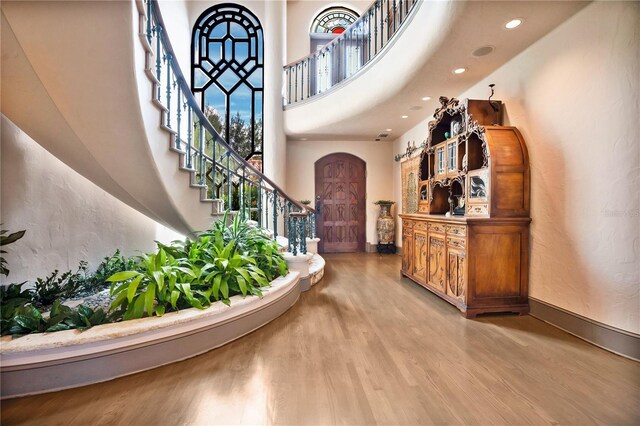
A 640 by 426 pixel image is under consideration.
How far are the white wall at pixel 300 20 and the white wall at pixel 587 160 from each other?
548 centimetres

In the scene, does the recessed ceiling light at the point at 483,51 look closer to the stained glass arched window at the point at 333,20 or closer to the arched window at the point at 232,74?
the arched window at the point at 232,74

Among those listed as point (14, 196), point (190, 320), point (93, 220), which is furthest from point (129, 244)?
point (190, 320)

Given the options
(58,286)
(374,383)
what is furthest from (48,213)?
(374,383)

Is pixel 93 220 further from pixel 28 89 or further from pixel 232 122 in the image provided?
pixel 232 122

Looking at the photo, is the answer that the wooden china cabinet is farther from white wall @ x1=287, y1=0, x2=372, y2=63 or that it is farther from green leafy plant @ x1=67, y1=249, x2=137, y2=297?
white wall @ x1=287, y1=0, x2=372, y2=63

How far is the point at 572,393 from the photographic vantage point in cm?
173

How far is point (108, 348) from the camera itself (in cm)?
184

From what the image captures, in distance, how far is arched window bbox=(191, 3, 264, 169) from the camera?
712 cm

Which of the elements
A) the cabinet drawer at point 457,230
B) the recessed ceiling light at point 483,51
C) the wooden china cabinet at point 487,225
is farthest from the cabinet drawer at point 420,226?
the recessed ceiling light at point 483,51

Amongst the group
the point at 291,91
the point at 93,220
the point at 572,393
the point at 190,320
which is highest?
the point at 291,91

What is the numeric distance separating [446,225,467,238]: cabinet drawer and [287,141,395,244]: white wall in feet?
12.7

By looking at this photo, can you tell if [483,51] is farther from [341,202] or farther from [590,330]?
[341,202]

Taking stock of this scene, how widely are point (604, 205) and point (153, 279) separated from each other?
3542mm

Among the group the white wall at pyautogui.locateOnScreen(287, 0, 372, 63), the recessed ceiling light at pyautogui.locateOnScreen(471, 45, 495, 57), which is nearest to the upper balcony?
the recessed ceiling light at pyautogui.locateOnScreen(471, 45, 495, 57)
